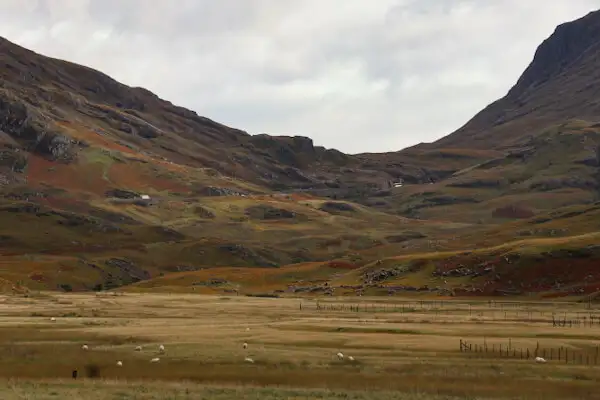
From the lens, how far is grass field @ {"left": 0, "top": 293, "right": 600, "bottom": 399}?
44.5 m

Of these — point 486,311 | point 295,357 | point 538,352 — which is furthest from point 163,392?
point 486,311

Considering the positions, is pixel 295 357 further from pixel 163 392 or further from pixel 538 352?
pixel 538 352

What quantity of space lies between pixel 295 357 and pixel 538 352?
62.2 ft

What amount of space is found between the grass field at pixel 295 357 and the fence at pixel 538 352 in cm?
16

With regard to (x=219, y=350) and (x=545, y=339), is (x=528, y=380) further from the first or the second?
(x=219, y=350)

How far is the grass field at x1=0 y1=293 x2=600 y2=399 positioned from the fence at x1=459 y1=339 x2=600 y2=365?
0.52 ft

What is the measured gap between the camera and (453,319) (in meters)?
85.4

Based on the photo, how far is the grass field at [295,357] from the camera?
4453 cm

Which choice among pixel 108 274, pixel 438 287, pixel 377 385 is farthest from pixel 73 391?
pixel 108 274

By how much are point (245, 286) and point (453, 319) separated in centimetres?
9505

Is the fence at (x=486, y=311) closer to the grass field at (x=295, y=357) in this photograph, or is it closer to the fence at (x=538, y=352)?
the grass field at (x=295, y=357)

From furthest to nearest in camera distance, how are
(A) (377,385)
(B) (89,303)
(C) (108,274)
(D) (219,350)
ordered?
(C) (108,274) < (B) (89,303) < (D) (219,350) < (A) (377,385)

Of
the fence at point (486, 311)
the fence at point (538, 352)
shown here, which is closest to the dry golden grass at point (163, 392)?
the fence at point (538, 352)

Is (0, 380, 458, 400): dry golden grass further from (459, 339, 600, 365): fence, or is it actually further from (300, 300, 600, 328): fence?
(300, 300, 600, 328): fence
